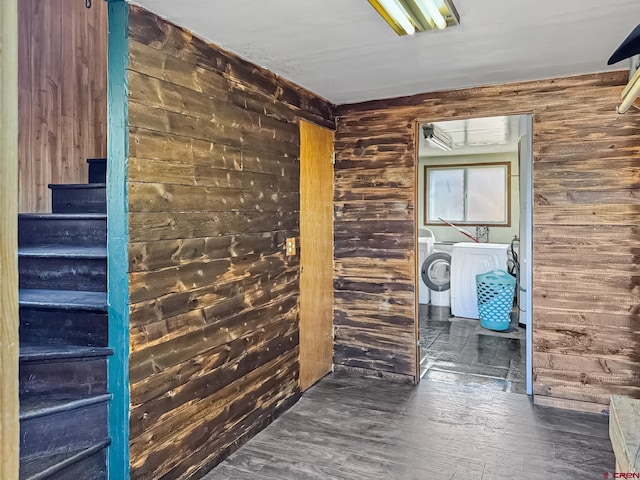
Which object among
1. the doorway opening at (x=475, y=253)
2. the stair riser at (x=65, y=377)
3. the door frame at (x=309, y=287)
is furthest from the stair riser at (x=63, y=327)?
the doorway opening at (x=475, y=253)

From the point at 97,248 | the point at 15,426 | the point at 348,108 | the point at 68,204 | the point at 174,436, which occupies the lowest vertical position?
the point at 174,436

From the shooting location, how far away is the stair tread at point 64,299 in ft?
6.73

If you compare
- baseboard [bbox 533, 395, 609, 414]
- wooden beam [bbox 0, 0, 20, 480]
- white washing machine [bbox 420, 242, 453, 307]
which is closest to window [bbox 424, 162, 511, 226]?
white washing machine [bbox 420, 242, 453, 307]

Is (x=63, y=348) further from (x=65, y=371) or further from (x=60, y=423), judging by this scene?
(x=60, y=423)

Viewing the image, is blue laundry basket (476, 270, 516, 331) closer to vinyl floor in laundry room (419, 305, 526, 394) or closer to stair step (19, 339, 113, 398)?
vinyl floor in laundry room (419, 305, 526, 394)

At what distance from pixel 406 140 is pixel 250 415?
8.02ft

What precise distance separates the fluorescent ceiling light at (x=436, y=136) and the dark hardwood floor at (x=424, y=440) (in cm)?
271

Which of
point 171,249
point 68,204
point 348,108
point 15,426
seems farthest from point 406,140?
point 15,426

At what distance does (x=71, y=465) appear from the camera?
6.14 feet

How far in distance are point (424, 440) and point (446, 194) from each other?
5.54m

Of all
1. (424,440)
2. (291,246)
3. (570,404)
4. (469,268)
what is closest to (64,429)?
(291,246)

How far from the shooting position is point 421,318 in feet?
19.8

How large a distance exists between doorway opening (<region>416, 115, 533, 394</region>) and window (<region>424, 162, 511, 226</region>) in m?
0.02

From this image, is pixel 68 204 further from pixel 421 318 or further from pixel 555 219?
pixel 421 318
